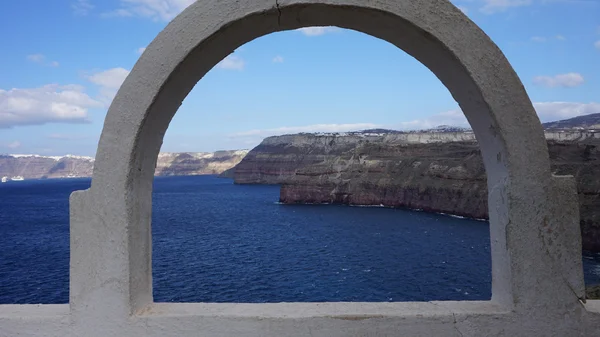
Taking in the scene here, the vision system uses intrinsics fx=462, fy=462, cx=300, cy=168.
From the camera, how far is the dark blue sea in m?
30.0

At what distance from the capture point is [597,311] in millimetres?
3555

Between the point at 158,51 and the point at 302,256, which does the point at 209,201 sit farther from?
the point at 158,51

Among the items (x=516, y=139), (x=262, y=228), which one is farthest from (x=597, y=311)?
(x=262, y=228)

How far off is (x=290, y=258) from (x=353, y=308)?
123 ft

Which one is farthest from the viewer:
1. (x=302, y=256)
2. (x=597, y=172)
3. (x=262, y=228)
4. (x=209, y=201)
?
(x=209, y=201)

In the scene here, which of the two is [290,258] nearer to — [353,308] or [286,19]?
[353,308]

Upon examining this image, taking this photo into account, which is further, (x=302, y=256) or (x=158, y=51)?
(x=302, y=256)

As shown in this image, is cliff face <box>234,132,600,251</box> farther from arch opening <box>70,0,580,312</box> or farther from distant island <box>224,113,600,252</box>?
arch opening <box>70,0,580,312</box>

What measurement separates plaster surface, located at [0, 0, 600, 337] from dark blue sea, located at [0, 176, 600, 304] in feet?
80.1

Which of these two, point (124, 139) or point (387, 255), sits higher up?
point (124, 139)

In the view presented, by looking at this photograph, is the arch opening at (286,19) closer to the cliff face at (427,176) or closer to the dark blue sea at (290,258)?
the dark blue sea at (290,258)

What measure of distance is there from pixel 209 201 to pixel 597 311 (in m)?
97.7

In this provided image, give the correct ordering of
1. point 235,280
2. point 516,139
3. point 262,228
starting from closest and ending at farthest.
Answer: point 516,139
point 235,280
point 262,228

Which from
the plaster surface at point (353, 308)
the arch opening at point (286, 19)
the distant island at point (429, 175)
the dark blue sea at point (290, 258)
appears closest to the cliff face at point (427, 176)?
the distant island at point (429, 175)
